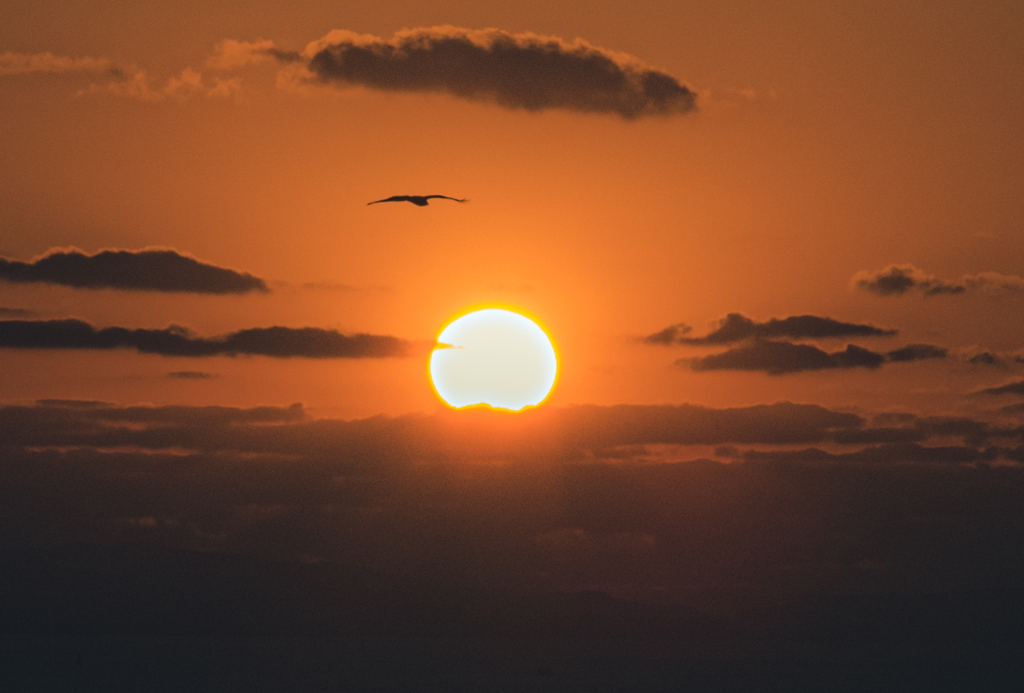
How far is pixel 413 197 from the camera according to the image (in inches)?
3529
